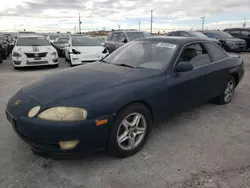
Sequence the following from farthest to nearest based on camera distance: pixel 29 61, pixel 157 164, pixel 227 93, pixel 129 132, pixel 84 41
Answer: pixel 84 41, pixel 29 61, pixel 227 93, pixel 129 132, pixel 157 164

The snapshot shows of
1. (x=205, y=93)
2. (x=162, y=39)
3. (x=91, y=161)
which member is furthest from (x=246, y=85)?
(x=91, y=161)

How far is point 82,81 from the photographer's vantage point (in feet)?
9.34

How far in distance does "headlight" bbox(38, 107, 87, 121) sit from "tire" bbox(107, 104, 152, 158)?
0.41 metres

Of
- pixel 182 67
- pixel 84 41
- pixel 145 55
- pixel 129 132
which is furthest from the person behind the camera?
pixel 84 41

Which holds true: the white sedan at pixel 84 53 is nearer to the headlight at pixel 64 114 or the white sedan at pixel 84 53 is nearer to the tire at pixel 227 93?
Answer: the tire at pixel 227 93

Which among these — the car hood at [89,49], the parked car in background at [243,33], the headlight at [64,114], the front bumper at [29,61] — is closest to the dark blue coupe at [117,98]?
the headlight at [64,114]

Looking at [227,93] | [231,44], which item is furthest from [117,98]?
[231,44]

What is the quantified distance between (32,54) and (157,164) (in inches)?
323

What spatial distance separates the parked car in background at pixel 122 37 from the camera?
11522 mm

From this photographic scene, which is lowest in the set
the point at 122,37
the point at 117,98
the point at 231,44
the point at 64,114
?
the point at 64,114

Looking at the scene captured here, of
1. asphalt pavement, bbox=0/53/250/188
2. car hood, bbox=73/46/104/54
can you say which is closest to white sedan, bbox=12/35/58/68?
car hood, bbox=73/46/104/54

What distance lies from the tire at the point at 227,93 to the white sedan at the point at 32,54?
735cm

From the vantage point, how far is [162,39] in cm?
381

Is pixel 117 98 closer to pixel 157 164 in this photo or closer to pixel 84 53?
pixel 157 164
